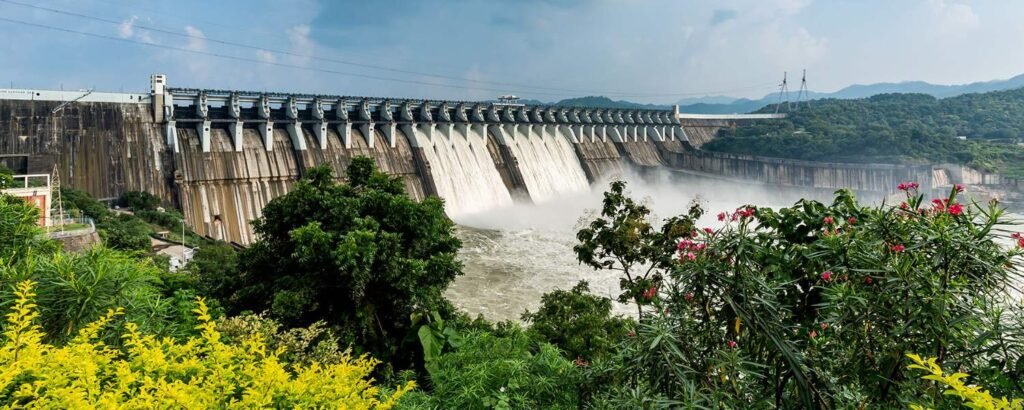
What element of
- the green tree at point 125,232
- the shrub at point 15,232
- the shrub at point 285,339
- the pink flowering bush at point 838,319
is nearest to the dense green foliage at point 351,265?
the shrub at point 285,339

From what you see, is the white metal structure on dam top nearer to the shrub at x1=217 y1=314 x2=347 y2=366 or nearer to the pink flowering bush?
the shrub at x1=217 y1=314 x2=347 y2=366

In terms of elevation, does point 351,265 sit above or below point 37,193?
below

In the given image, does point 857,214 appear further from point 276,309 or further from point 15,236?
point 15,236

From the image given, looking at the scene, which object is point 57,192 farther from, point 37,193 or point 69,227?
point 69,227

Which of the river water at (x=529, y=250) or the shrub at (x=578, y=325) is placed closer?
the shrub at (x=578, y=325)

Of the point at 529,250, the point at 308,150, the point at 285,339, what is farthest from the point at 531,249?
the point at 285,339

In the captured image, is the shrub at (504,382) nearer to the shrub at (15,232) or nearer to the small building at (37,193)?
the shrub at (15,232)
